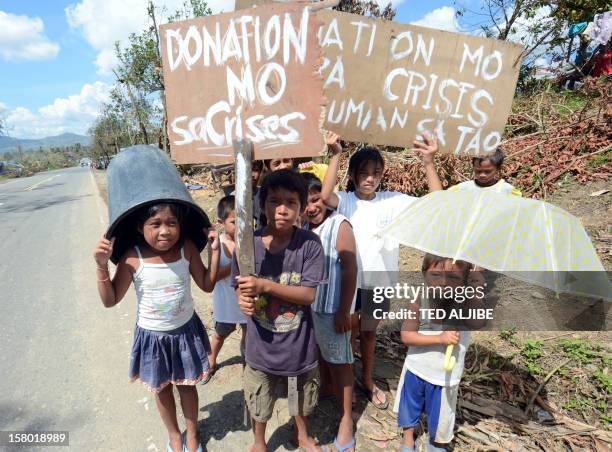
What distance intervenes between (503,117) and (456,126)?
0.27m

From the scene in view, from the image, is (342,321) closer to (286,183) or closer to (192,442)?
(286,183)

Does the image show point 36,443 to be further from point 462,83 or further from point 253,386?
point 462,83

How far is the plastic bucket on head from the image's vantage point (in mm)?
1625

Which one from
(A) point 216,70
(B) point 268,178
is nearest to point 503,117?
(B) point 268,178

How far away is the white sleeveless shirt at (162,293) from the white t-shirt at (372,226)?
1.08m

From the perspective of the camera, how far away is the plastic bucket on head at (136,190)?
5.33ft

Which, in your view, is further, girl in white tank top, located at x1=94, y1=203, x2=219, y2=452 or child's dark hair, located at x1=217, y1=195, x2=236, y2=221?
child's dark hair, located at x1=217, y1=195, x2=236, y2=221

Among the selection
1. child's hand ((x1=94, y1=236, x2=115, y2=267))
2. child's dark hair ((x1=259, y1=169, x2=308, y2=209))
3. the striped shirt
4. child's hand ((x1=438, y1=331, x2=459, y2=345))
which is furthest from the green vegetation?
child's hand ((x1=94, y1=236, x2=115, y2=267))

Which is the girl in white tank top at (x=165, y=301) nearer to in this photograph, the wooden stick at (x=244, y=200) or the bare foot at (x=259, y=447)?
the wooden stick at (x=244, y=200)

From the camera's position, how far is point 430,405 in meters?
1.99

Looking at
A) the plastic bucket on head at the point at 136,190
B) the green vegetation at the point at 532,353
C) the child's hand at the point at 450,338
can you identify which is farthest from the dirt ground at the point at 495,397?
the plastic bucket on head at the point at 136,190

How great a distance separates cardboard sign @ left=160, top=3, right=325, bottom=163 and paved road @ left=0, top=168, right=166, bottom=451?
2041mm

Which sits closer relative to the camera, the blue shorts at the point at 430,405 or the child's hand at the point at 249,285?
the child's hand at the point at 249,285

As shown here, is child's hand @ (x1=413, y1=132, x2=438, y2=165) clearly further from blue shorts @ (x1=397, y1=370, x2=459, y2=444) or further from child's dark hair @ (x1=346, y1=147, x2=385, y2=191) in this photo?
blue shorts @ (x1=397, y1=370, x2=459, y2=444)
